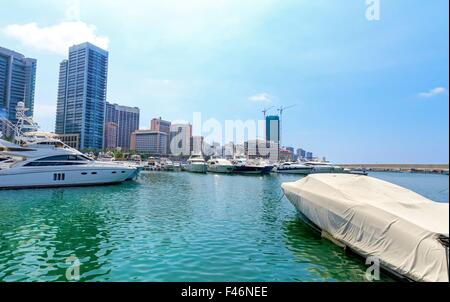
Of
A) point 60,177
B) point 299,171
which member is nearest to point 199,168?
point 299,171

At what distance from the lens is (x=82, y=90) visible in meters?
80.1

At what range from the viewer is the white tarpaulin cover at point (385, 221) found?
6230 millimetres

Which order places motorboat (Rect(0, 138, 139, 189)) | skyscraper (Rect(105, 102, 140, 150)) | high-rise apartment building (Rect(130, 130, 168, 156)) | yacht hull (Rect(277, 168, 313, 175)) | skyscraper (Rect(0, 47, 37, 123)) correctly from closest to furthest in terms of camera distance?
motorboat (Rect(0, 138, 139, 189))
skyscraper (Rect(0, 47, 37, 123))
yacht hull (Rect(277, 168, 313, 175))
high-rise apartment building (Rect(130, 130, 168, 156))
skyscraper (Rect(105, 102, 140, 150))

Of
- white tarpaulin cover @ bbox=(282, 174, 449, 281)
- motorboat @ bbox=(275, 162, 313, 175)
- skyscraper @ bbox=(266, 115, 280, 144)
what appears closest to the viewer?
white tarpaulin cover @ bbox=(282, 174, 449, 281)

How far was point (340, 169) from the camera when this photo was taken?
266ft

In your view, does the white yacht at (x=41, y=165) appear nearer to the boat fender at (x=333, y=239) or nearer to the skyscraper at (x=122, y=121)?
the boat fender at (x=333, y=239)

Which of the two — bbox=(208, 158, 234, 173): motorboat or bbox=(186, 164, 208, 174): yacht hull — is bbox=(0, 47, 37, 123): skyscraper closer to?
bbox=(186, 164, 208, 174): yacht hull

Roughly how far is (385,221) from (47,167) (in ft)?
115

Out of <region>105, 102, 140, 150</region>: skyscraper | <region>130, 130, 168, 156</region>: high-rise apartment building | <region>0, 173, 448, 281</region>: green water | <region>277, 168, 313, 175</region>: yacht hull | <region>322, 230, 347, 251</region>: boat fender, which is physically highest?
<region>105, 102, 140, 150</region>: skyscraper

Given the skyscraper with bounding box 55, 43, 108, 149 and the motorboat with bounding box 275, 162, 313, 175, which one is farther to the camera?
the motorboat with bounding box 275, 162, 313, 175

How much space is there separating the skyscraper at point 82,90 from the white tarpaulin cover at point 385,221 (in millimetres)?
64225

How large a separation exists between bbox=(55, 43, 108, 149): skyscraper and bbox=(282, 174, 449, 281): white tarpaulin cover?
6423 centimetres

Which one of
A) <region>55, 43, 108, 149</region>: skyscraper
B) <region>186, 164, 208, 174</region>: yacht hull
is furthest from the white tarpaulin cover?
<region>186, 164, 208, 174</region>: yacht hull

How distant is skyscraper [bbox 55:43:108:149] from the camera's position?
68.6 metres
